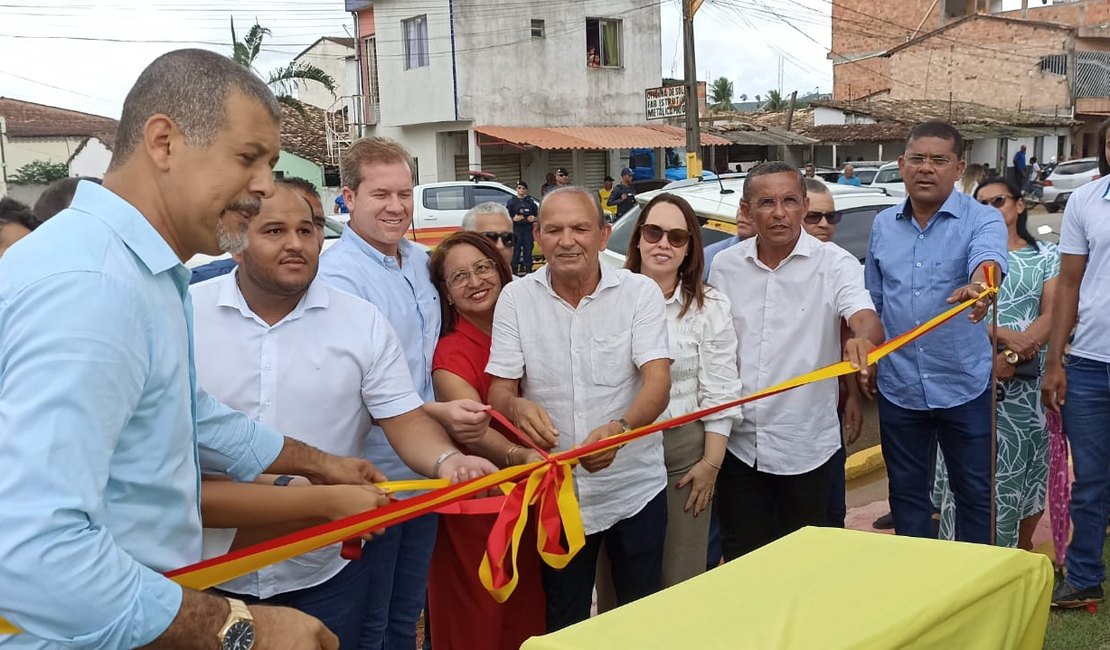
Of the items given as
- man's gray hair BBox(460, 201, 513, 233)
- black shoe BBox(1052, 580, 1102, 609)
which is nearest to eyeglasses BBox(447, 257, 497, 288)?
man's gray hair BBox(460, 201, 513, 233)

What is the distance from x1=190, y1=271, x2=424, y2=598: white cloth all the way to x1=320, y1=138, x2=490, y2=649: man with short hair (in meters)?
0.61

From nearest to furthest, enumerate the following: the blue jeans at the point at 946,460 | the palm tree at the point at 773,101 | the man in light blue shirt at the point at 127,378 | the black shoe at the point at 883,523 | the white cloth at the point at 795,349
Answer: the man in light blue shirt at the point at 127,378 < the white cloth at the point at 795,349 < the blue jeans at the point at 946,460 < the black shoe at the point at 883,523 < the palm tree at the point at 773,101

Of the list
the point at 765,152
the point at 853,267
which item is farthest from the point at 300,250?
the point at 765,152

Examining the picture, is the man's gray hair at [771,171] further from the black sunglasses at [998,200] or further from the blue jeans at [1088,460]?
the black sunglasses at [998,200]

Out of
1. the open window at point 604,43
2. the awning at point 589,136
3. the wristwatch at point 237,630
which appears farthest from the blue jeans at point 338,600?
the open window at point 604,43

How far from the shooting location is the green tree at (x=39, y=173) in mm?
26634

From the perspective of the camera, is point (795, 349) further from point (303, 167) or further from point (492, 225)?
point (303, 167)

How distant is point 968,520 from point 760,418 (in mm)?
1185

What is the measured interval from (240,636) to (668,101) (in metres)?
19.3

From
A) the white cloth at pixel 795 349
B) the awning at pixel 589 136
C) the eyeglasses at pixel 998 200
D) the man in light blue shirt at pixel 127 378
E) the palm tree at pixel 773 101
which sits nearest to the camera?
the man in light blue shirt at pixel 127 378

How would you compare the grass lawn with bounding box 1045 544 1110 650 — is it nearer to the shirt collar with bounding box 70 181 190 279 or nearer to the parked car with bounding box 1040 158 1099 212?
the shirt collar with bounding box 70 181 190 279

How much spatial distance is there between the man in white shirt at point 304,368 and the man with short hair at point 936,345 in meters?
2.22

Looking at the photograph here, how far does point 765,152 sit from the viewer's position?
38.7 meters

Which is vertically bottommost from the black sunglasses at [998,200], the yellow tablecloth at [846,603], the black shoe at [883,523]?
the black shoe at [883,523]
